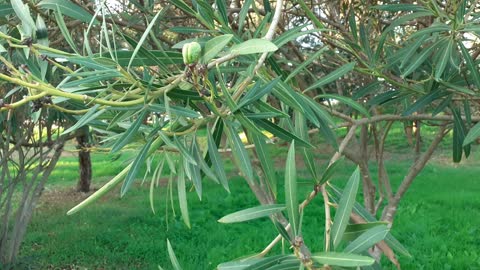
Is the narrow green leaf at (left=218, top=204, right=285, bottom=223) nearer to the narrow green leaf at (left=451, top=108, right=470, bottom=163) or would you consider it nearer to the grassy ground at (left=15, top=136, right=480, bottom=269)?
the narrow green leaf at (left=451, top=108, right=470, bottom=163)

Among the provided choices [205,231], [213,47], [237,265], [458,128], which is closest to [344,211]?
[237,265]

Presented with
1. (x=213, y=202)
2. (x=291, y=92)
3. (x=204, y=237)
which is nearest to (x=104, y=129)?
(x=291, y=92)

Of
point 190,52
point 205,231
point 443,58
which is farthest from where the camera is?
point 205,231

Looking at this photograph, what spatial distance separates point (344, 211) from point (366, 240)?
1.9 inches

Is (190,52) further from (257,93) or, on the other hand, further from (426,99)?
(426,99)

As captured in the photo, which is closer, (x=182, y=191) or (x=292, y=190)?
(x=292, y=190)

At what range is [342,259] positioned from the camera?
2.43ft

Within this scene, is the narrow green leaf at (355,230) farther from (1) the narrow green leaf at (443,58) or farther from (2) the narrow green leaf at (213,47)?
(1) the narrow green leaf at (443,58)

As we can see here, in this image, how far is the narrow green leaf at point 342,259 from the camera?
725 millimetres

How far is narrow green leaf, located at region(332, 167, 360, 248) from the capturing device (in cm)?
83

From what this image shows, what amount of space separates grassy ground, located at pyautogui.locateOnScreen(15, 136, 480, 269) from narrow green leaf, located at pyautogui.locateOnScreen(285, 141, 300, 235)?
365 centimetres

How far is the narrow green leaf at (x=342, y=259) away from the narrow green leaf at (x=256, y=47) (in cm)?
26

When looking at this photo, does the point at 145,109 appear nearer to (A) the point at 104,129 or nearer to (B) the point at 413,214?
(A) the point at 104,129

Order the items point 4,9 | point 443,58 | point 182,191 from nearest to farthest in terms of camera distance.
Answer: point 182,191, point 4,9, point 443,58
